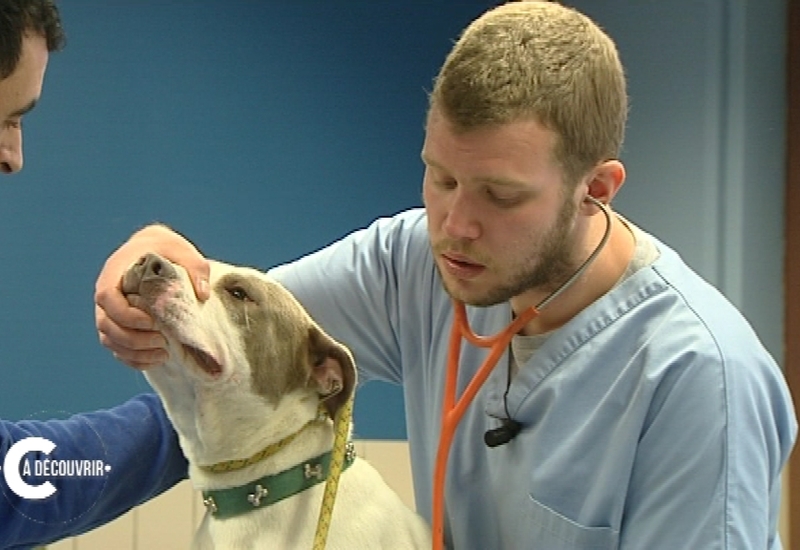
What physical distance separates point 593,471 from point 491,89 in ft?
1.51

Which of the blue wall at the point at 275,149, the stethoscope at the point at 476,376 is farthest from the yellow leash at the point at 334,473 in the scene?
the blue wall at the point at 275,149

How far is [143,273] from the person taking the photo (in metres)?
1.18

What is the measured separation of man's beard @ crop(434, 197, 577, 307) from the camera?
3.82 feet

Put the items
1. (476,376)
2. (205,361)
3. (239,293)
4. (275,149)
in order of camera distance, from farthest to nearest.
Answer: (275,149), (239,293), (205,361), (476,376)

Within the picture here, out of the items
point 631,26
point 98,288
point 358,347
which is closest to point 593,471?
point 358,347

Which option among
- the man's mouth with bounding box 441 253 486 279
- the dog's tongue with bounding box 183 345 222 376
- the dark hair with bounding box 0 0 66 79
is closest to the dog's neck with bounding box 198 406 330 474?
the dog's tongue with bounding box 183 345 222 376

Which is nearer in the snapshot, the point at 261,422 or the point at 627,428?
the point at 627,428

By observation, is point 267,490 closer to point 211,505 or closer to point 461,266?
point 211,505

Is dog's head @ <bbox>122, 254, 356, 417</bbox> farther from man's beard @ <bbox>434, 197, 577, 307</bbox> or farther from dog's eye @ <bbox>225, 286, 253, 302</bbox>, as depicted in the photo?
man's beard @ <bbox>434, 197, 577, 307</bbox>

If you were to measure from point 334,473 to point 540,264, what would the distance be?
1.17ft

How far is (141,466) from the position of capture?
4.70ft

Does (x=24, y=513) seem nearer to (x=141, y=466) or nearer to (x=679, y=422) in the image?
(x=141, y=466)

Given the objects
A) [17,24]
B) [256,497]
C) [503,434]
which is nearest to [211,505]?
[256,497]

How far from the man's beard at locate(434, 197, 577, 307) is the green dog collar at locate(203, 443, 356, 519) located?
1.02 ft
